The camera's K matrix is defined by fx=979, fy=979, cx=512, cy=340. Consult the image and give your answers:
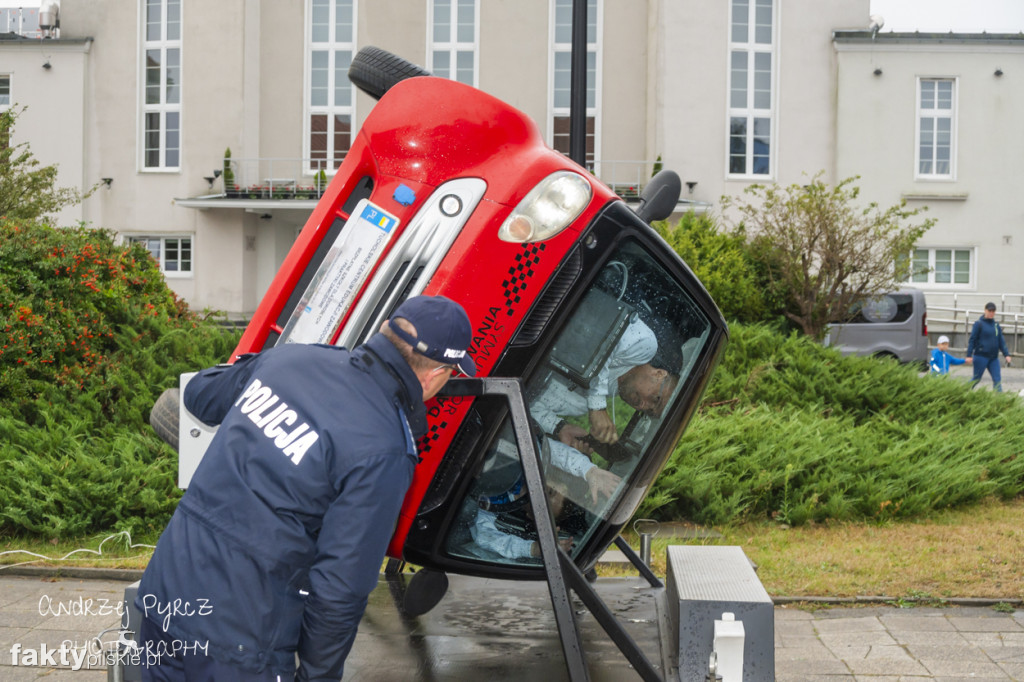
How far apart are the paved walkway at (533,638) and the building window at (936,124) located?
24238mm

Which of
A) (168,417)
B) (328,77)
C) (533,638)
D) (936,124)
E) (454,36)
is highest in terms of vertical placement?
(454,36)

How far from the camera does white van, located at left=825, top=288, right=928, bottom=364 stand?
18.0m

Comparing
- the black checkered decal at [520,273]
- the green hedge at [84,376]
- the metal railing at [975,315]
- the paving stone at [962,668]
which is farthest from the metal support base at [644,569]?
the metal railing at [975,315]

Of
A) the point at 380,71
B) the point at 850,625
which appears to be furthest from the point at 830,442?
the point at 380,71

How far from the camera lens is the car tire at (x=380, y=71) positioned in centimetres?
473

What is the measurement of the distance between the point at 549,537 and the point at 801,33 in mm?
26483

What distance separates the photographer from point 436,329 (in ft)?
9.18

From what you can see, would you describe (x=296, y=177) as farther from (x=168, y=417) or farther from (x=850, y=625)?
(x=850, y=625)

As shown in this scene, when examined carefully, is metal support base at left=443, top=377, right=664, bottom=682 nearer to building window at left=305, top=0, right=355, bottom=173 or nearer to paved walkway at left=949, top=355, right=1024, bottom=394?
paved walkway at left=949, top=355, right=1024, bottom=394

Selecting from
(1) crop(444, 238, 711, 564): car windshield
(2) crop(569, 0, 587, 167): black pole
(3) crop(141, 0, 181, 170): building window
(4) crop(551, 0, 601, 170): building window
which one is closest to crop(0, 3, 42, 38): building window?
(3) crop(141, 0, 181, 170): building window

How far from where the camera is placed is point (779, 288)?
44.7 feet

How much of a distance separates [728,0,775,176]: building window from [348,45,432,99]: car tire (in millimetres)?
23700

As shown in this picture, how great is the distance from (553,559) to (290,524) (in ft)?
3.71

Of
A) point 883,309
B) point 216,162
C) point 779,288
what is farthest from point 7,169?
point 883,309
